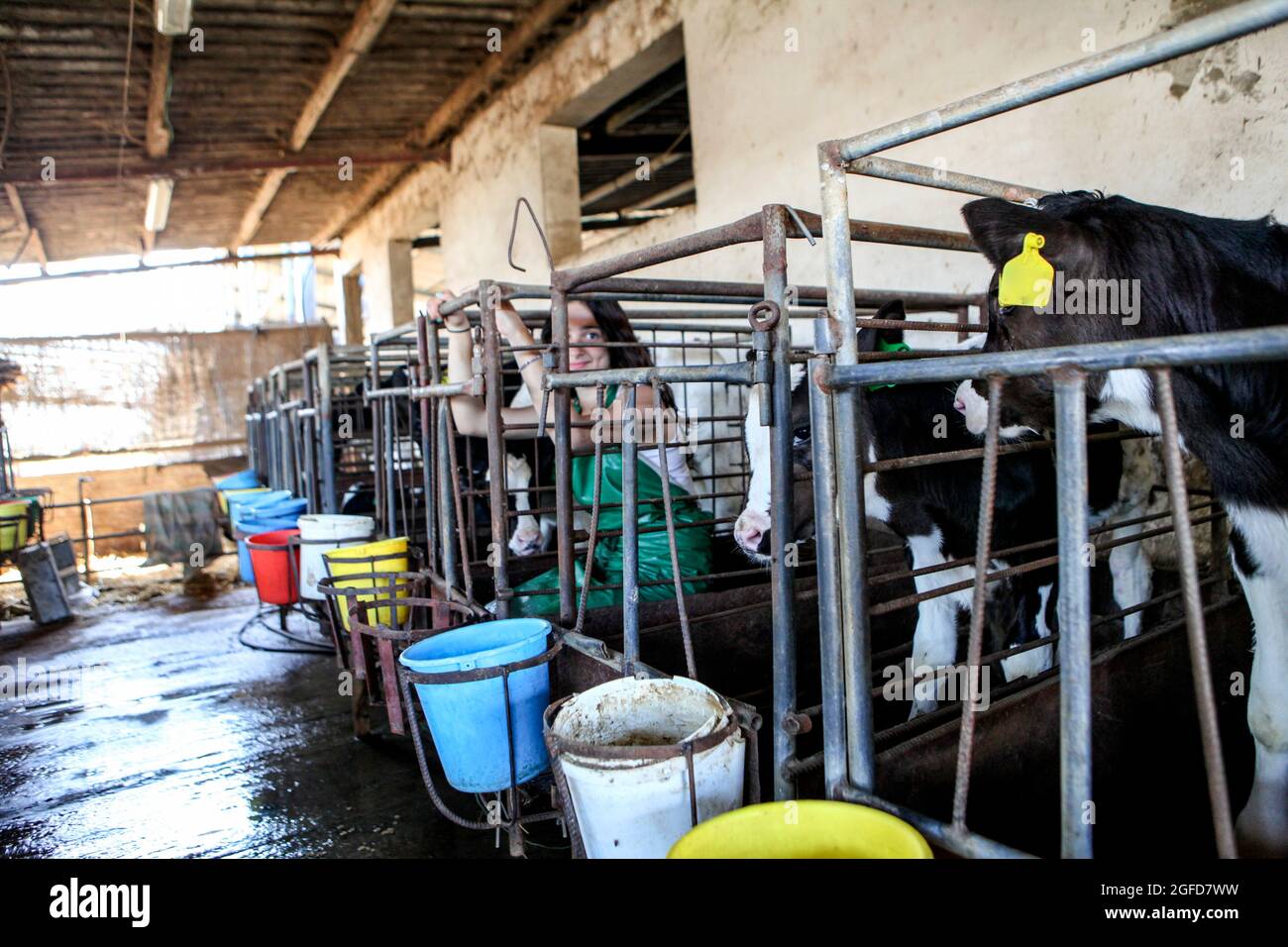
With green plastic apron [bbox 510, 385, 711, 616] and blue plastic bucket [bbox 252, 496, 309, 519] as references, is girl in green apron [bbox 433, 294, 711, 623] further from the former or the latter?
blue plastic bucket [bbox 252, 496, 309, 519]

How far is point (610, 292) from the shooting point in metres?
2.90

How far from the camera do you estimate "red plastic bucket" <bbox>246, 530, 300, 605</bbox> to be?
4973mm

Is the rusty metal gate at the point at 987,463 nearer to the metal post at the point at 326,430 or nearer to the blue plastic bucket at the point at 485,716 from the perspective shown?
the blue plastic bucket at the point at 485,716

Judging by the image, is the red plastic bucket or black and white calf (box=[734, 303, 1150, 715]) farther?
the red plastic bucket

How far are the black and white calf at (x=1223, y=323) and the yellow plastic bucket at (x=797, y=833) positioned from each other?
1284 millimetres

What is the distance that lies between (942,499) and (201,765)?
3426mm

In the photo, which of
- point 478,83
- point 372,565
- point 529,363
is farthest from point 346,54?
point 372,565

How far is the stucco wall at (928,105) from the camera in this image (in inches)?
117

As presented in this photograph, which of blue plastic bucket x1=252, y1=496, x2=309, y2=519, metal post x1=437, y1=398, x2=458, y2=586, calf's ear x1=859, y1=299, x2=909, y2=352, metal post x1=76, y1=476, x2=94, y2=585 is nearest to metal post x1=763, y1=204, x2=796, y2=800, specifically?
calf's ear x1=859, y1=299, x2=909, y2=352

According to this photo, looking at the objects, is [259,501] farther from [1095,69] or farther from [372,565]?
[1095,69]

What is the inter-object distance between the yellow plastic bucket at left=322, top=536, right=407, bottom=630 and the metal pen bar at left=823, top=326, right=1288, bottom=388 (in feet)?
8.57

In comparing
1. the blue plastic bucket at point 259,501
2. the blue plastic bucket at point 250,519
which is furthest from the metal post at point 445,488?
the blue plastic bucket at point 259,501

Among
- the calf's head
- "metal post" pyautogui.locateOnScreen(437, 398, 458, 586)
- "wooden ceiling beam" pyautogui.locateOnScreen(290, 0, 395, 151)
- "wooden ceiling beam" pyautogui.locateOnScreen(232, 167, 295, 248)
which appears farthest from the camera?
"wooden ceiling beam" pyautogui.locateOnScreen(232, 167, 295, 248)

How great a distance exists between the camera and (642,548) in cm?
337
